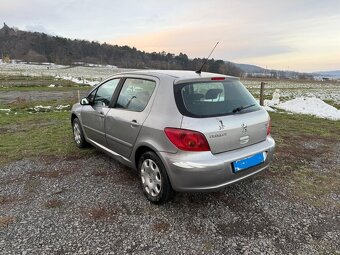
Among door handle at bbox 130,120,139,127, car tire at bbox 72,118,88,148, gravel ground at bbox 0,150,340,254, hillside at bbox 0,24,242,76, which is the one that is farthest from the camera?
hillside at bbox 0,24,242,76

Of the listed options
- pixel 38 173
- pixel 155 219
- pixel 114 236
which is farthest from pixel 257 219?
pixel 38 173

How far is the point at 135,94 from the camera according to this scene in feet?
13.5

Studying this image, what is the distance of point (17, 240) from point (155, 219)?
5.01 ft

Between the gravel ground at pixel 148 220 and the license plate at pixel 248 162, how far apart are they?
61cm

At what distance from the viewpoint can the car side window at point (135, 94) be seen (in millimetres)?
3857

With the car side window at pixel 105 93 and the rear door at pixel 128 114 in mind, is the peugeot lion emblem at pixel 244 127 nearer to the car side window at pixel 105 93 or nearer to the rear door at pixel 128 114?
the rear door at pixel 128 114

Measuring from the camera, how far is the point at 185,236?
3.13m

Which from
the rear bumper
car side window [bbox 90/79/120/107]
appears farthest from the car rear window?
car side window [bbox 90/79/120/107]

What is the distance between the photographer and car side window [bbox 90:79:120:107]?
468cm

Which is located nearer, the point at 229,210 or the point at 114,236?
the point at 114,236

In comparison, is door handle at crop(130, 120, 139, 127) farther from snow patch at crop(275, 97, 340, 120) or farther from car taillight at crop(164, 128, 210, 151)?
snow patch at crop(275, 97, 340, 120)

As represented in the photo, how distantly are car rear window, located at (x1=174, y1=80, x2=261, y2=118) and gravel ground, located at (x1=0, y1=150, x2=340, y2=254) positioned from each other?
50.5 inches

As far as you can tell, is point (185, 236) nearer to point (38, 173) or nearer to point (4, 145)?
point (38, 173)

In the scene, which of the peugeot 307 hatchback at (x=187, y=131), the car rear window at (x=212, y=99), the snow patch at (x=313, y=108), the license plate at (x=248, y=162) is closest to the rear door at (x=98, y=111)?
the peugeot 307 hatchback at (x=187, y=131)
